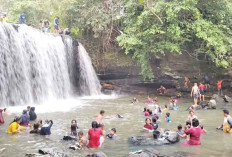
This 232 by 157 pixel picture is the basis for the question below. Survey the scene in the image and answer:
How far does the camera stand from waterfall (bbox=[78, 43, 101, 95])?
937 inches

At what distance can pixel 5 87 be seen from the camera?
17.4 m

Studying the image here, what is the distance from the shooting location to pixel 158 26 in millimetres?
20422

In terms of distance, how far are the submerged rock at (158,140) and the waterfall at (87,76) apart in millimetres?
14396

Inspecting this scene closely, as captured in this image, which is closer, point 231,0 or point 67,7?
point 231,0

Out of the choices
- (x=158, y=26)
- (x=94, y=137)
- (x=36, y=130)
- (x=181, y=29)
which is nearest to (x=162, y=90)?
(x=181, y=29)

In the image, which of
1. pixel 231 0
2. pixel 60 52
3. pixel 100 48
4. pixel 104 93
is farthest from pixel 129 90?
pixel 231 0

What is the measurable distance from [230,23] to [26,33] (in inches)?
586

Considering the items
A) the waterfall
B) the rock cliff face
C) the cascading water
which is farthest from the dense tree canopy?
the cascading water

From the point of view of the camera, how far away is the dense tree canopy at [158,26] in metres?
19.7

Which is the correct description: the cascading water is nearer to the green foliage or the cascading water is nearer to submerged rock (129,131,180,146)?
the green foliage

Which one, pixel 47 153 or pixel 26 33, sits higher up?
pixel 26 33

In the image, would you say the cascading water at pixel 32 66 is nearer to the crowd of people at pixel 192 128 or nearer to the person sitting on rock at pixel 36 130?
the person sitting on rock at pixel 36 130

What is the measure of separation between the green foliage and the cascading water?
5014mm

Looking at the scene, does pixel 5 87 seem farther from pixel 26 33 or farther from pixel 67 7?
pixel 67 7
